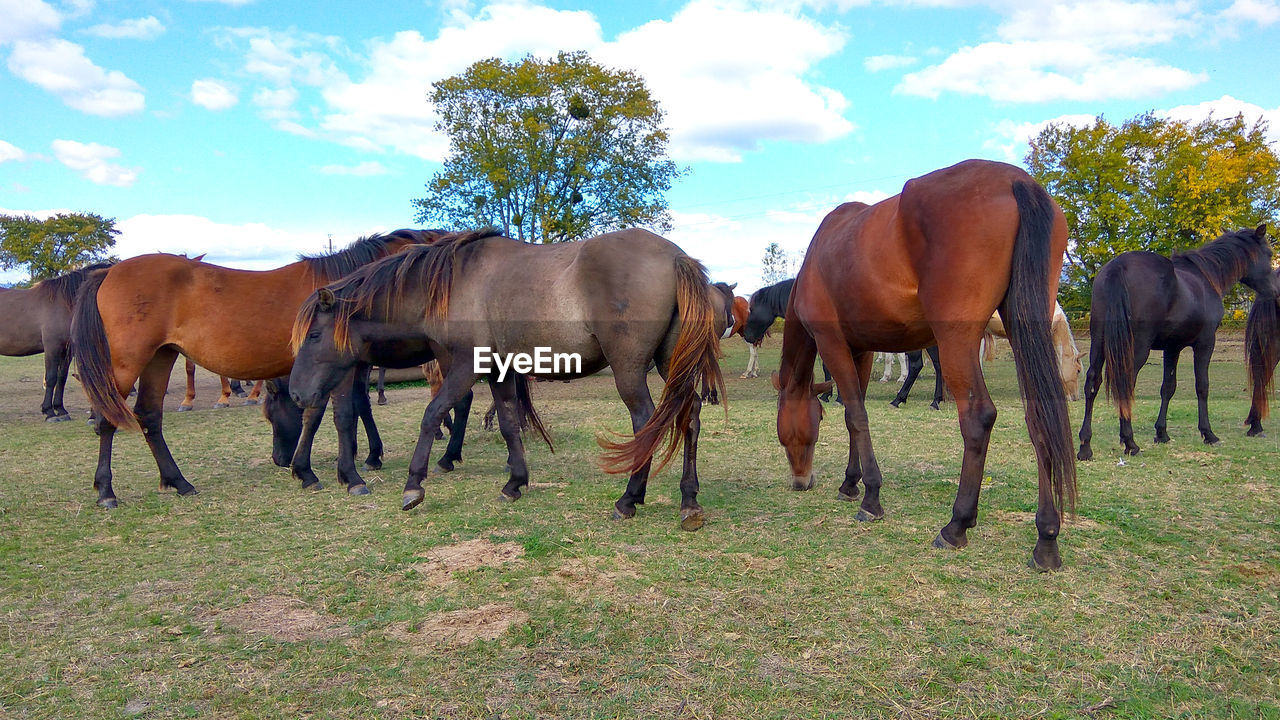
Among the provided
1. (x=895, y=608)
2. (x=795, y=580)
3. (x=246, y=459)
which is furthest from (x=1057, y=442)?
(x=246, y=459)

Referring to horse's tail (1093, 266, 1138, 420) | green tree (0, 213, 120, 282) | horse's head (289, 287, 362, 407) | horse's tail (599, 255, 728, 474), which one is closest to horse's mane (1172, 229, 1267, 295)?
horse's tail (1093, 266, 1138, 420)

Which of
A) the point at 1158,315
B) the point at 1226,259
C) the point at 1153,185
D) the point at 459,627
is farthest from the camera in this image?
the point at 1153,185

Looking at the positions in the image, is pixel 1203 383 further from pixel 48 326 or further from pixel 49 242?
pixel 49 242

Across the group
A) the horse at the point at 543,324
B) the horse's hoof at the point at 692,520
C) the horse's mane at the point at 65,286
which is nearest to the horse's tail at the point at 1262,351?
Answer: the horse at the point at 543,324

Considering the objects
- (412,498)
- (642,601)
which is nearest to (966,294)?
(642,601)

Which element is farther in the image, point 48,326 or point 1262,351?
point 48,326

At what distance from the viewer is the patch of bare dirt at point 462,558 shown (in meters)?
3.97

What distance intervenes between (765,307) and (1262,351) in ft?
29.8

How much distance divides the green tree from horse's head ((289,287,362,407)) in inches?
2068

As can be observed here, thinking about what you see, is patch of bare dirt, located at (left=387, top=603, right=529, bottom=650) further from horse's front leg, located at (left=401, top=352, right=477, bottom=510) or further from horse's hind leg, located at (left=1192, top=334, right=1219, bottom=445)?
horse's hind leg, located at (left=1192, top=334, right=1219, bottom=445)

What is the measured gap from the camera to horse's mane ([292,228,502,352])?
5723mm

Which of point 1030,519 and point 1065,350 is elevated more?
point 1065,350

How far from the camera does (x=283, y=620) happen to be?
132 inches

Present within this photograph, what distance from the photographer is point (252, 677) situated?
276 cm
